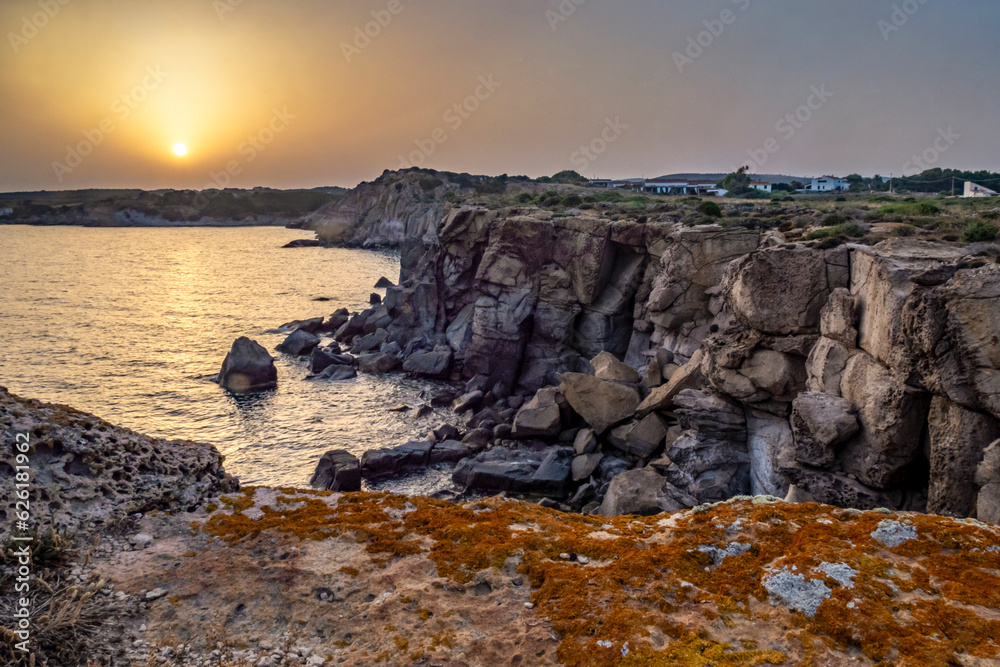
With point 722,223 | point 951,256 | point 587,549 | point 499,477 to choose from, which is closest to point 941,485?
point 951,256

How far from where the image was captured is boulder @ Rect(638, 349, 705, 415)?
24.7 m

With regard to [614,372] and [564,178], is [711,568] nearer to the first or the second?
[614,372]

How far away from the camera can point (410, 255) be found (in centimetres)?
6794

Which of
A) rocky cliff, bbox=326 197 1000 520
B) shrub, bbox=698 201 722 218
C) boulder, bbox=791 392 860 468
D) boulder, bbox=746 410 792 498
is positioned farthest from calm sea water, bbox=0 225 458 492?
shrub, bbox=698 201 722 218

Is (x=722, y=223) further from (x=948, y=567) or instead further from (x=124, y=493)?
(x=124, y=493)

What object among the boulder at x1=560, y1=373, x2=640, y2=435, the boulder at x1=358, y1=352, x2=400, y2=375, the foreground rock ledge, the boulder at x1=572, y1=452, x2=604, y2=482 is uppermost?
the foreground rock ledge

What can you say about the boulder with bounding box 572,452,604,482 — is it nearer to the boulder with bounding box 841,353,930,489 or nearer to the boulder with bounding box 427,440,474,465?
the boulder with bounding box 427,440,474,465

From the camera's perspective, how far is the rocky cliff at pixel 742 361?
526 inches

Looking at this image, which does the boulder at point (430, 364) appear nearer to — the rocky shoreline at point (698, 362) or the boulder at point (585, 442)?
the rocky shoreline at point (698, 362)

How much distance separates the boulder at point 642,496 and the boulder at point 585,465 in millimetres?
3211

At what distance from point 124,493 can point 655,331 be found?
28236 millimetres

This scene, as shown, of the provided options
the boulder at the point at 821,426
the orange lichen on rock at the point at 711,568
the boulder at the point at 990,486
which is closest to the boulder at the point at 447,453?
the boulder at the point at 821,426

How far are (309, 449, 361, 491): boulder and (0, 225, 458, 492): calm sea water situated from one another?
41.7 inches

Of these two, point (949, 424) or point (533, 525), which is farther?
point (949, 424)
